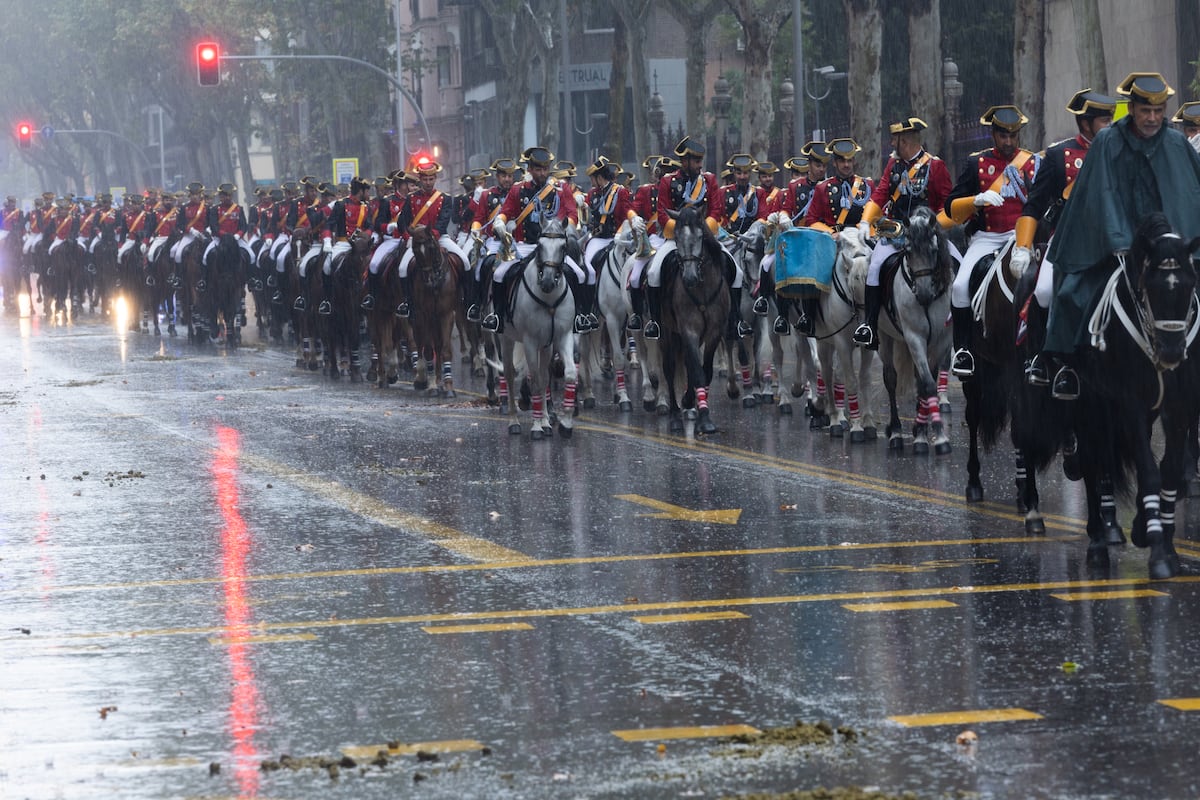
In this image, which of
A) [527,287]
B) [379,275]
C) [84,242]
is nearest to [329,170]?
[84,242]

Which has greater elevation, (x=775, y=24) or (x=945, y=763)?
(x=775, y=24)

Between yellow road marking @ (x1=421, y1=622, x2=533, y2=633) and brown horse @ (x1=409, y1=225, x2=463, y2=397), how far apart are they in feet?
47.7

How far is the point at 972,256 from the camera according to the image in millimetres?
13797

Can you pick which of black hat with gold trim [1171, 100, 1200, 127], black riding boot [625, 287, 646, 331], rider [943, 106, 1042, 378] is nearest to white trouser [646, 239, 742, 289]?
black riding boot [625, 287, 646, 331]

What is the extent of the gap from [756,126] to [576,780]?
116ft

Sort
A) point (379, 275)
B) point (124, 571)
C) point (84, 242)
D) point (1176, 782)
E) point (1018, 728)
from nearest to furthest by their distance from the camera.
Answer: point (1176, 782), point (1018, 728), point (124, 571), point (379, 275), point (84, 242)

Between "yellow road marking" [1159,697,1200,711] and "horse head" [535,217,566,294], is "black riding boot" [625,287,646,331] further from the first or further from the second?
"yellow road marking" [1159,697,1200,711]

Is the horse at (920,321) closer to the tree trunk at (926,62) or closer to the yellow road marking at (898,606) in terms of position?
the yellow road marking at (898,606)

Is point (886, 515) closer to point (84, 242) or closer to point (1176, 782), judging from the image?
point (1176, 782)

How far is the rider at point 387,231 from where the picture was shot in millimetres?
25375

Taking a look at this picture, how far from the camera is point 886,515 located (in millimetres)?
13180

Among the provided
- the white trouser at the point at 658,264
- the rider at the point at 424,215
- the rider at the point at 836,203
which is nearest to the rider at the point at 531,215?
the white trouser at the point at 658,264

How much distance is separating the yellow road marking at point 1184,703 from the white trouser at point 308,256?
2252cm

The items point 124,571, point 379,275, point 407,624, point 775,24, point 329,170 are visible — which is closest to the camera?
point 407,624
